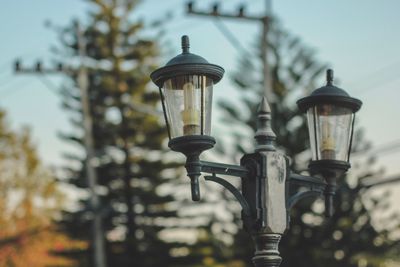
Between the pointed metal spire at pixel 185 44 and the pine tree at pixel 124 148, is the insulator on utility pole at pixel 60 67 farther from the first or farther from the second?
the pointed metal spire at pixel 185 44

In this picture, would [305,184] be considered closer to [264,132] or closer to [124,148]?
[264,132]

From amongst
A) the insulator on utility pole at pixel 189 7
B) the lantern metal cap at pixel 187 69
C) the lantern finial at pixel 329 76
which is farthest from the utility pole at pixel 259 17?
the lantern metal cap at pixel 187 69

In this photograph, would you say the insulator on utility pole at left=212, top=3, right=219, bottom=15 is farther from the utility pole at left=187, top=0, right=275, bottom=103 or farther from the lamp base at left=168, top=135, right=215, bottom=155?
the lamp base at left=168, top=135, right=215, bottom=155

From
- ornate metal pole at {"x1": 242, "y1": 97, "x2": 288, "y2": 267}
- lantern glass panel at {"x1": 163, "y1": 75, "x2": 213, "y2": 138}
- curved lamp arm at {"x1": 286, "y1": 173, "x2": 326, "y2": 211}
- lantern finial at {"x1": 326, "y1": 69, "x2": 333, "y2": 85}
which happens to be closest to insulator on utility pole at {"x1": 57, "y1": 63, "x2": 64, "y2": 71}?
lantern finial at {"x1": 326, "y1": 69, "x2": 333, "y2": 85}

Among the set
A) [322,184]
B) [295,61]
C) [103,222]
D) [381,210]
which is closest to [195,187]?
[322,184]

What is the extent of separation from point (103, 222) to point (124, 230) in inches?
29.6

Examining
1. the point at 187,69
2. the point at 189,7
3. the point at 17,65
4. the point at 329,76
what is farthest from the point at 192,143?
the point at 17,65

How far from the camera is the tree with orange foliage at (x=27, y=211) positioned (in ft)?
117

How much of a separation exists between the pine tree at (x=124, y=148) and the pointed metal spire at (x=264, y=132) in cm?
2608

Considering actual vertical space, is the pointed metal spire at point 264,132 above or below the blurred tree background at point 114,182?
below

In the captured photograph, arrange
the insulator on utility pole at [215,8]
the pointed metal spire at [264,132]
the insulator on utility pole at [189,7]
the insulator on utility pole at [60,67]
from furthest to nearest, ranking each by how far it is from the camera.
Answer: the insulator on utility pole at [60,67], the insulator on utility pole at [215,8], the insulator on utility pole at [189,7], the pointed metal spire at [264,132]

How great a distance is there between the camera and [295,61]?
26781mm

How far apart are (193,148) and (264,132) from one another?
2.83ft

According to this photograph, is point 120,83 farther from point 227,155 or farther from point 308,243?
point 308,243
